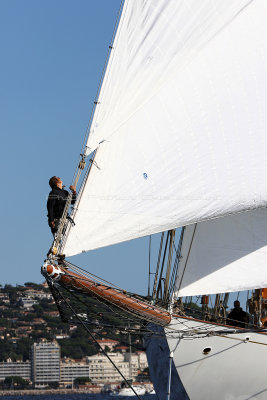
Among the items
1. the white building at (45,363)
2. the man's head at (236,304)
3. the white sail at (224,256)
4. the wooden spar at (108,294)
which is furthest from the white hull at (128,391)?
the wooden spar at (108,294)

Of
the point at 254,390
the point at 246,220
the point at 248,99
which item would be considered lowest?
the point at 254,390

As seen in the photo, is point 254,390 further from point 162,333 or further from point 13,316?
point 13,316

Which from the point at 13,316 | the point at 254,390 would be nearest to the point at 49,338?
the point at 13,316

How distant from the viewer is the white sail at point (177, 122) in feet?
88.5

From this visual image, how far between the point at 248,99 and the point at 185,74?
201 centimetres

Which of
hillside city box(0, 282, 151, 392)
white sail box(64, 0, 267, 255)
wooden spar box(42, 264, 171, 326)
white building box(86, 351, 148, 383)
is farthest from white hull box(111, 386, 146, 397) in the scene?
white sail box(64, 0, 267, 255)

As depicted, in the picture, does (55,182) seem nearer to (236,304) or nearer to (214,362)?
(214,362)

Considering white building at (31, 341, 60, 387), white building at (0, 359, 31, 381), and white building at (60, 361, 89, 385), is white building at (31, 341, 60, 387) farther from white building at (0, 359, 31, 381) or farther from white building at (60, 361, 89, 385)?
white building at (0, 359, 31, 381)

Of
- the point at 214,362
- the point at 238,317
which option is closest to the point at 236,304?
the point at 238,317

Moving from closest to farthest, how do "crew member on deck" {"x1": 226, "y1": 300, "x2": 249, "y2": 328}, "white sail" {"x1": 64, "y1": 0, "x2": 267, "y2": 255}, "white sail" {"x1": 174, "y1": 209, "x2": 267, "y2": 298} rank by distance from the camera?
"white sail" {"x1": 64, "y1": 0, "x2": 267, "y2": 255} → "white sail" {"x1": 174, "y1": 209, "x2": 267, "y2": 298} → "crew member on deck" {"x1": 226, "y1": 300, "x2": 249, "y2": 328}

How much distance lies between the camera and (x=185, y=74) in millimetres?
29109

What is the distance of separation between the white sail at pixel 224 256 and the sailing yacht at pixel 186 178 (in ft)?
0.10

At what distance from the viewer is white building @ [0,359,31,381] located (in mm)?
Answer: 172750

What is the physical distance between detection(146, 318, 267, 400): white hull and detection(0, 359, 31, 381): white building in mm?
142131
